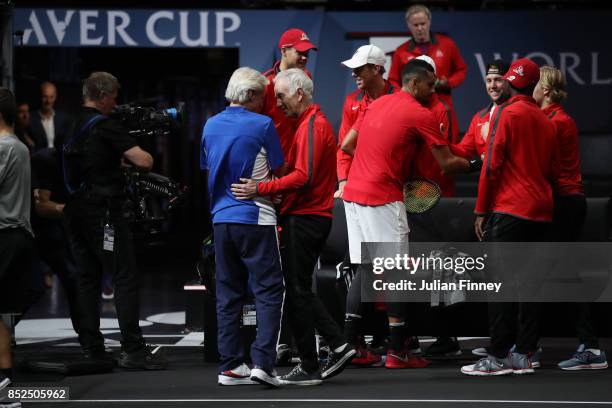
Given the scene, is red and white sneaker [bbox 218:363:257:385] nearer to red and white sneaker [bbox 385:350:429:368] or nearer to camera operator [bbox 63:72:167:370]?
camera operator [bbox 63:72:167:370]

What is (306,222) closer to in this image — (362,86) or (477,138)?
(362,86)

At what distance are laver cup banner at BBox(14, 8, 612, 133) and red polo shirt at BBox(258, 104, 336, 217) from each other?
4.76 metres

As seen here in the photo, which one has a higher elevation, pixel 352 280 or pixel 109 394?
pixel 352 280

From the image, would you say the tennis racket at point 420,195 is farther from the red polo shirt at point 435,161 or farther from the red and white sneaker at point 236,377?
the red and white sneaker at point 236,377

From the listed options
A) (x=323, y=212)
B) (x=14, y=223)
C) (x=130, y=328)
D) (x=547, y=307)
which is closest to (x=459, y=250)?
(x=547, y=307)

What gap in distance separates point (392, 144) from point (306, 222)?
0.77m

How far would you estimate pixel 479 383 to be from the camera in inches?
245

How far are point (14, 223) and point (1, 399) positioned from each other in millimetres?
878

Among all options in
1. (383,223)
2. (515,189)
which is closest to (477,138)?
(515,189)

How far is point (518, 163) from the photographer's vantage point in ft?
21.1

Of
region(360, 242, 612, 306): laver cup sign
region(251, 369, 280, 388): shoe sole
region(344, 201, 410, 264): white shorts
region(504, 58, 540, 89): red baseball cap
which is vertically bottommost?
region(251, 369, 280, 388): shoe sole

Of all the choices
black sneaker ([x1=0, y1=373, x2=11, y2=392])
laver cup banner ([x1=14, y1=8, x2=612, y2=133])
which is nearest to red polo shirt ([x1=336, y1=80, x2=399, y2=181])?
black sneaker ([x1=0, y1=373, x2=11, y2=392])

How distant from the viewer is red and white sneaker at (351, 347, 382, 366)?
22.7 ft

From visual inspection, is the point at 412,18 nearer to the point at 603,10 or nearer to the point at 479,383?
the point at 603,10
